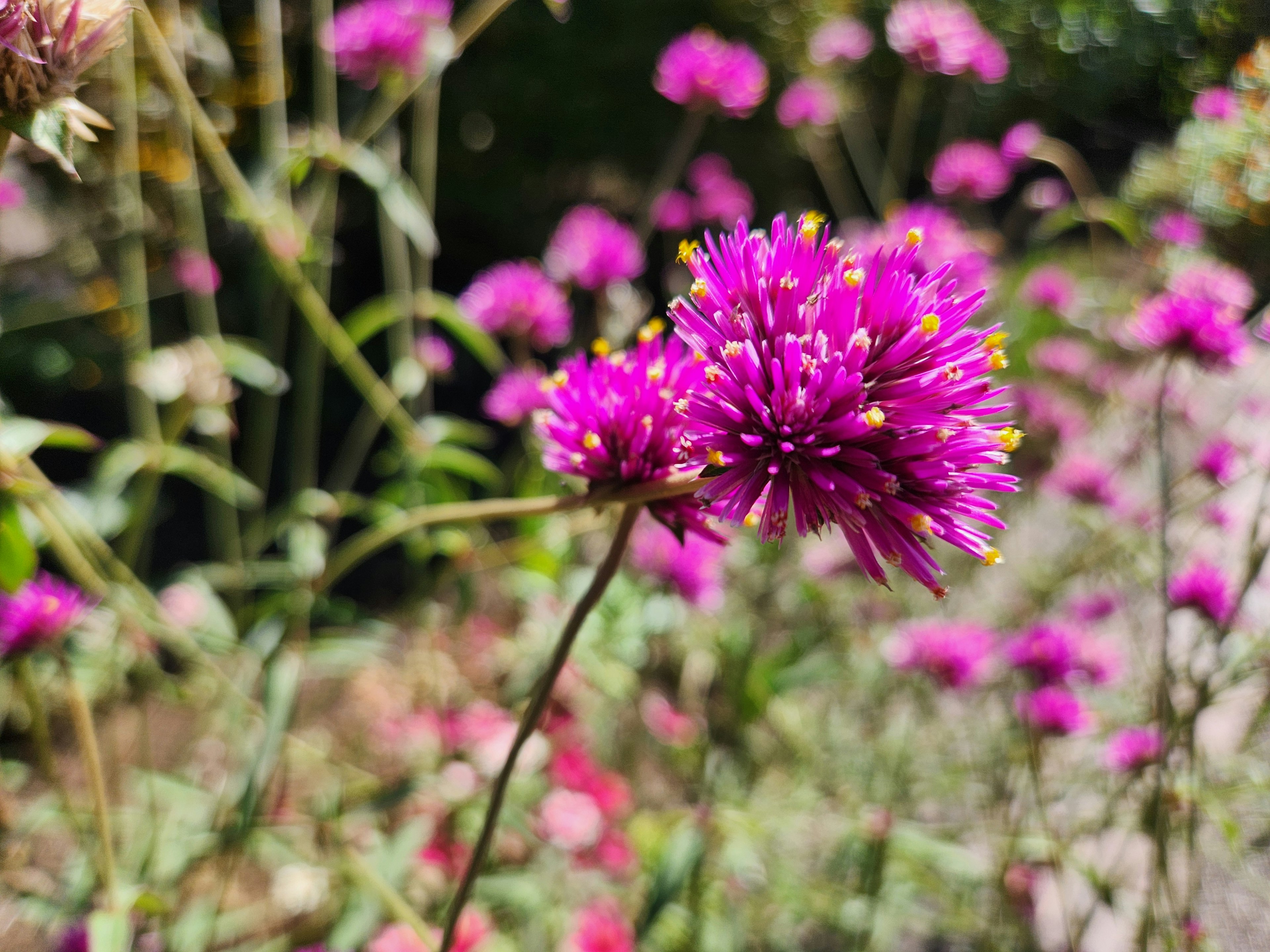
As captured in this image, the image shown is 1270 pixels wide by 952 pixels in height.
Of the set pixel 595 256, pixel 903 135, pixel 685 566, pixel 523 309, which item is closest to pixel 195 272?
pixel 523 309

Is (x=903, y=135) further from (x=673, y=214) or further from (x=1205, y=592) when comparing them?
(x=1205, y=592)

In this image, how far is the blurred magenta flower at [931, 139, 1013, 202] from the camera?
1.93 m

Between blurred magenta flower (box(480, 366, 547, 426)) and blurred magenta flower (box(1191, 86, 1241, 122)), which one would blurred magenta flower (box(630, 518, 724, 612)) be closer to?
blurred magenta flower (box(480, 366, 547, 426))

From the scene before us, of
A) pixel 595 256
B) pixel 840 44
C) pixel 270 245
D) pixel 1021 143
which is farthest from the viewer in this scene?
pixel 840 44

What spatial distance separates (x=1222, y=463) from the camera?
127 cm

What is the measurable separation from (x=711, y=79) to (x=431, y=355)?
813 millimetres

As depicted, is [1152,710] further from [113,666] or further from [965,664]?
[113,666]

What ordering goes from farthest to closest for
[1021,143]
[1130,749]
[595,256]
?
1. [1021,143]
2. [595,256]
3. [1130,749]

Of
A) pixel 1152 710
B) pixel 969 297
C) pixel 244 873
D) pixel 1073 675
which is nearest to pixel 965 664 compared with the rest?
pixel 1073 675

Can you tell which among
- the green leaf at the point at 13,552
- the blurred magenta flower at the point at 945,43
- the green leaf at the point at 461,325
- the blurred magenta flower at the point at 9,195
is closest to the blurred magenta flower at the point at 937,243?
the blurred magenta flower at the point at 945,43

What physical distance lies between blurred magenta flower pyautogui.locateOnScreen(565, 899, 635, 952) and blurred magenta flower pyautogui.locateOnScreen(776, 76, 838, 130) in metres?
1.90

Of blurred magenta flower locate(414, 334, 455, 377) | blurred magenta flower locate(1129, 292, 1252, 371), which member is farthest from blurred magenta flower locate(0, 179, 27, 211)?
blurred magenta flower locate(1129, 292, 1252, 371)

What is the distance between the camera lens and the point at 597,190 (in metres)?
3.90

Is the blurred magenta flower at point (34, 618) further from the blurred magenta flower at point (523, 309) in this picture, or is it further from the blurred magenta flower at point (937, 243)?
the blurred magenta flower at point (937, 243)
